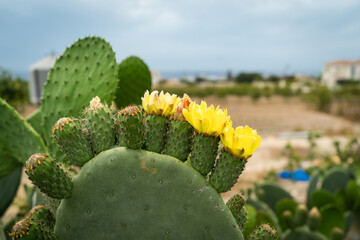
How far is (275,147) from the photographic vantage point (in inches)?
555

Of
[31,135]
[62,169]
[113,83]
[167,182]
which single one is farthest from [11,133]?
[167,182]

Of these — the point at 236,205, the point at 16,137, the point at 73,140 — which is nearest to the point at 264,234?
the point at 236,205

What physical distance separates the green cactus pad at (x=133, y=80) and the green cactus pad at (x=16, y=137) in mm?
352

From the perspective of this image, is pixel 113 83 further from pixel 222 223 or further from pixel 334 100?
pixel 334 100

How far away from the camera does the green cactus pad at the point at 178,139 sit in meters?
0.74

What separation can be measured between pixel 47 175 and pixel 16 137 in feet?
2.33

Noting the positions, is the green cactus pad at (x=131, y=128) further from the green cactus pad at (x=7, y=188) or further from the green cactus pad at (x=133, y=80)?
the green cactus pad at (x=7, y=188)

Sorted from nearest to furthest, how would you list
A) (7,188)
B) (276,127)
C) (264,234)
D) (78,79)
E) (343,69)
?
(264,234), (78,79), (7,188), (276,127), (343,69)

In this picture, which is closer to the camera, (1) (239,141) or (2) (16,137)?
(1) (239,141)

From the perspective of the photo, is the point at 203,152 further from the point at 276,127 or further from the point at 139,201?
the point at 276,127

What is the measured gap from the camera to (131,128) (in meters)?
0.71

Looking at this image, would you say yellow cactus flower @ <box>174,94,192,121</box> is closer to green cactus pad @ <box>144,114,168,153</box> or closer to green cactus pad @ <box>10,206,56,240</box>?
green cactus pad @ <box>144,114,168,153</box>

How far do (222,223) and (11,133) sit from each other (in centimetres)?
96

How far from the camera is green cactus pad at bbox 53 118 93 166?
74 cm
